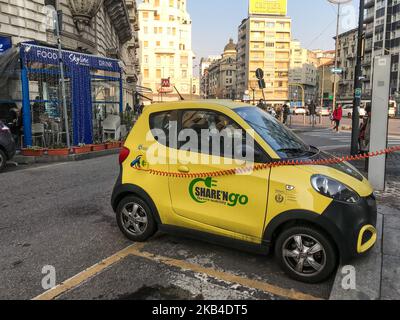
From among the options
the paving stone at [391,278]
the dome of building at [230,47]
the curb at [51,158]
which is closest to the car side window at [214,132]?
the paving stone at [391,278]

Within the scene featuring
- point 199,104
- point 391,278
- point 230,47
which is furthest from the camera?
point 230,47

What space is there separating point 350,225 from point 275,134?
1.27m

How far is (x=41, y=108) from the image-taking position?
12.1 metres

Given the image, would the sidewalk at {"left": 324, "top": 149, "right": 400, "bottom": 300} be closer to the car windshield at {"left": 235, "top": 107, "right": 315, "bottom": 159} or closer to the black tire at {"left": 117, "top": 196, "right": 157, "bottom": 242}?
the car windshield at {"left": 235, "top": 107, "right": 315, "bottom": 159}

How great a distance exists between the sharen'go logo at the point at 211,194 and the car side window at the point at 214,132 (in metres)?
0.33

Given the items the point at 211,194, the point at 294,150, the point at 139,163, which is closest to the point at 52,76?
the point at 139,163

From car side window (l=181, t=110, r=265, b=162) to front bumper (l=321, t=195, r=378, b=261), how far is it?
35.7 inches

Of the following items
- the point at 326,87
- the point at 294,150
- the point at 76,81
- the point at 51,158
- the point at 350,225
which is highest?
the point at 326,87

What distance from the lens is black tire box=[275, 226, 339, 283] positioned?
135 inches

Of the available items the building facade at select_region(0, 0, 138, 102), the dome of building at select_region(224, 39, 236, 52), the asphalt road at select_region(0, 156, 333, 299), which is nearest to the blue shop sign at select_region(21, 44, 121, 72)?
the building facade at select_region(0, 0, 138, 102)

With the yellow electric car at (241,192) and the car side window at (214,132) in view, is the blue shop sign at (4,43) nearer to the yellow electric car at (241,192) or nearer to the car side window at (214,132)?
the yellow electric car at (241,192)

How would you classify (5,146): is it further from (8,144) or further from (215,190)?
(215,190)

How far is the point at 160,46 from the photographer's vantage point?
302 ft

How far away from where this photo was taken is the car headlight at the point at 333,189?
341cm
